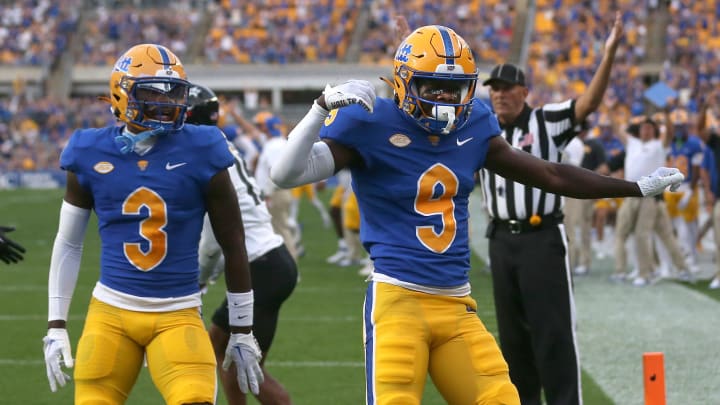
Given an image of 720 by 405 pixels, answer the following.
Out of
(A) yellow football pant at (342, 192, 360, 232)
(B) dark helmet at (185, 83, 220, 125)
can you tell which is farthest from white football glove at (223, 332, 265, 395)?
(A) yellow football pant at (342, 192, 360, 232)

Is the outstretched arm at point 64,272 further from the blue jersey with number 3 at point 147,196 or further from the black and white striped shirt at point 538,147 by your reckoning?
the black and white striped shirt at point 538,147

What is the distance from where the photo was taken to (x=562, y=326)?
16.8 ft

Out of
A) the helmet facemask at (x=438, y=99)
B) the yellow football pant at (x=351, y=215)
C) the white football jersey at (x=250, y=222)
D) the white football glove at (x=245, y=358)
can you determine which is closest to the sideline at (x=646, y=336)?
the white football jersey at (x=250, y=222)

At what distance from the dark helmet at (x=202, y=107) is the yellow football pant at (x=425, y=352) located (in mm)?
1969

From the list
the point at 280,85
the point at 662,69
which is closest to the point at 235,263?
the point at 662,69

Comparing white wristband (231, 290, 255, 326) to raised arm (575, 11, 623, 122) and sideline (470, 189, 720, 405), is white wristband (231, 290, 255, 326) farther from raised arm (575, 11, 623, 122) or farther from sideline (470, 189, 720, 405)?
sideline (470, 189, 720, 405)

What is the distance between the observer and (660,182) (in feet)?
13.0

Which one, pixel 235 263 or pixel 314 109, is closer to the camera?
pixel 314 109

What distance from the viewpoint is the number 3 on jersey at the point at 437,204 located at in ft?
12.4

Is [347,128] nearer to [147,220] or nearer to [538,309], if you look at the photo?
[147,220]

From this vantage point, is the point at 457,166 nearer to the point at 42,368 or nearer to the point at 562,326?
the point at 562,326

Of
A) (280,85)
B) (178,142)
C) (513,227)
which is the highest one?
(178,142)

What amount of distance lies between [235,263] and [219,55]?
32.9 metres

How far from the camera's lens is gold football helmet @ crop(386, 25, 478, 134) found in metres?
3.71
